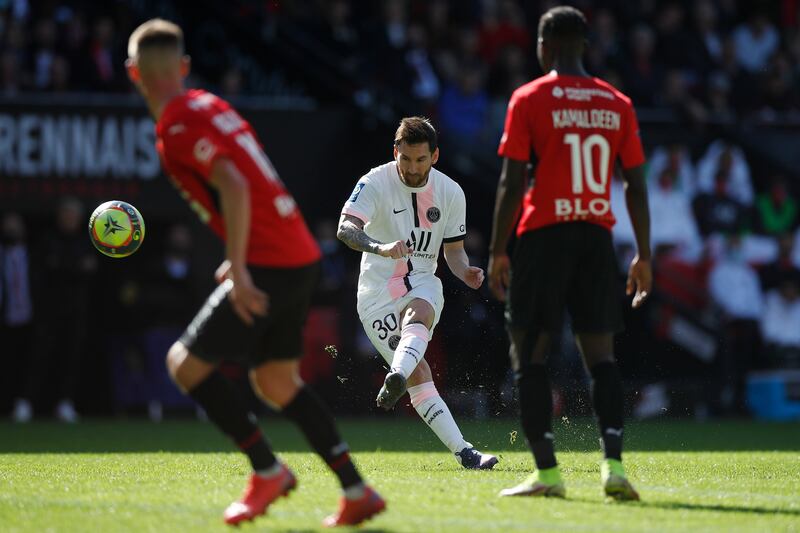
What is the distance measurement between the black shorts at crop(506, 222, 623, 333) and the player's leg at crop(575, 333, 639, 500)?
0.30ft

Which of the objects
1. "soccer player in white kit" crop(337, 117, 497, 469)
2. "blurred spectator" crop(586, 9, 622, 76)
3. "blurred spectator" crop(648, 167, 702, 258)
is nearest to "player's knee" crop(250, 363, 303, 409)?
"soccer player in white kit" crop(337, 117, 497, 469)

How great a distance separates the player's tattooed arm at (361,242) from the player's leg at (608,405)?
1.54m

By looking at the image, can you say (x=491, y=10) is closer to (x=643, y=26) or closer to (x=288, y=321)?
(x=643, y=26)

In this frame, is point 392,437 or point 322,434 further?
point 392,437

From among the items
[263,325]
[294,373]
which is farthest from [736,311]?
[263,325]

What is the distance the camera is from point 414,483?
781cm

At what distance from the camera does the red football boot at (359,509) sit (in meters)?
5.96

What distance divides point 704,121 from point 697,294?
239 centimetres

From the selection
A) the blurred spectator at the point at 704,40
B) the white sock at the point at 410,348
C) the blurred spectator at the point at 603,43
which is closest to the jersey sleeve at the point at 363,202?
the white sock at the point at 410,348

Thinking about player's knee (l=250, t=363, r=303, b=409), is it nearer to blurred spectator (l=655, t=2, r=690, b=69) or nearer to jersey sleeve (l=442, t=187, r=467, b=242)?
jersey sleeve (l=442, t=187, r=467, b=242)

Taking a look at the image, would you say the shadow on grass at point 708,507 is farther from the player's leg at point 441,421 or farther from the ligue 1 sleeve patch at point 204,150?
the ligue 1 sleeve patch at point 204,150

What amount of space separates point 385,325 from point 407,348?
59 centimetres

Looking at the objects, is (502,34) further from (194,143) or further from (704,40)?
(194,143)

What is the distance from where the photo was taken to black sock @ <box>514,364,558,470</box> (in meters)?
6.92
